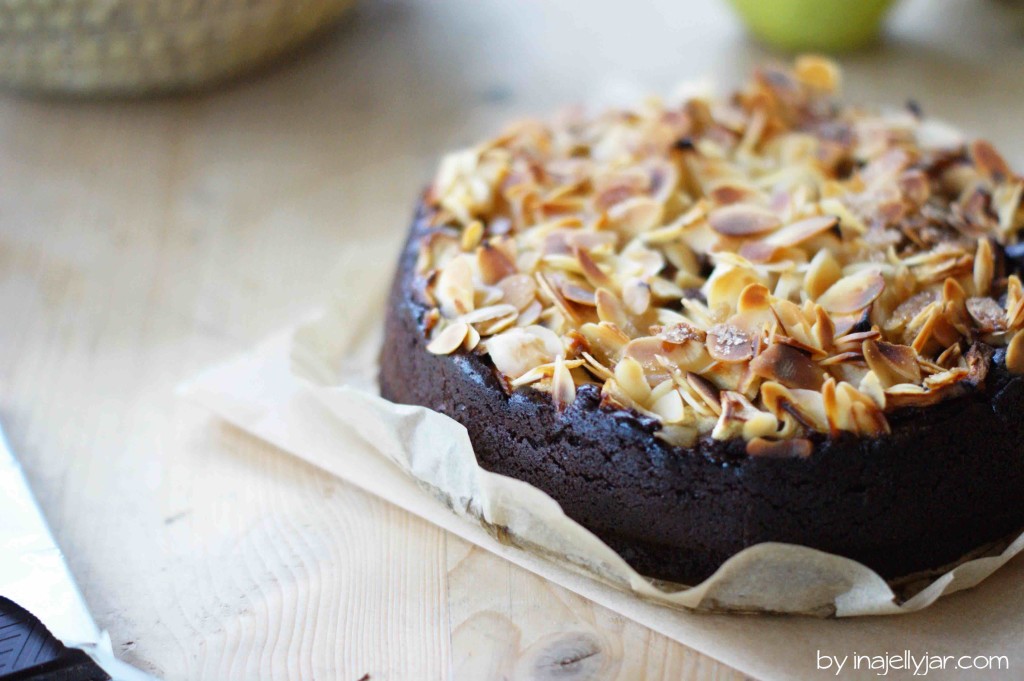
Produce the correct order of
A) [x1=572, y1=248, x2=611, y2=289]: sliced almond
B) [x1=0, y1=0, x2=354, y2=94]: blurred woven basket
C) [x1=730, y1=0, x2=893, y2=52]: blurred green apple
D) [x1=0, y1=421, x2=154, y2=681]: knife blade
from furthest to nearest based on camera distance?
[x1=730, y1=0, x2=893, y2=52]: blurred green apple → [x1=0, y1=0, x2=354, y2=94]: blurred woven basket → [x1=572, y1=248, x2=611, y2=289]: sliced almond → [x1=0, y1=421, x2=154, y2=681]: knife blade

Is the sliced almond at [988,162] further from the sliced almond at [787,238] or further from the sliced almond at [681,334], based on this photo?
the sliced almond at [681,334]

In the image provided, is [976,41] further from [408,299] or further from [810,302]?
[408,299]

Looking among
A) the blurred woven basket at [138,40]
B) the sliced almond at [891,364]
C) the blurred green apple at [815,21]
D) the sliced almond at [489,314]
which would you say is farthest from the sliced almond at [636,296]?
the blurred green apple at [815,21]

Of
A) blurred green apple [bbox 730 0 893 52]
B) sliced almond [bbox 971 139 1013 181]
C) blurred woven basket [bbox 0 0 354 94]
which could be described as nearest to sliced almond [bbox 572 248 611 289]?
sliced almond [bbox 971 139 1013 181]

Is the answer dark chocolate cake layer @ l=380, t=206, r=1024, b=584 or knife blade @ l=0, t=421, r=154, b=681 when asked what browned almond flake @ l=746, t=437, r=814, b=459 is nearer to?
dark chocolate cake layer @ l=380, t=206, r=1024, b=584

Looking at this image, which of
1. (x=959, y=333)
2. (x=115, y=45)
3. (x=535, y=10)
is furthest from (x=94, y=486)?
(x=535, y=10)

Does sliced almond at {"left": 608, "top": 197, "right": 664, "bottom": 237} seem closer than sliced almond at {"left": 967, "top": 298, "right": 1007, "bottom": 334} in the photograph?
No
